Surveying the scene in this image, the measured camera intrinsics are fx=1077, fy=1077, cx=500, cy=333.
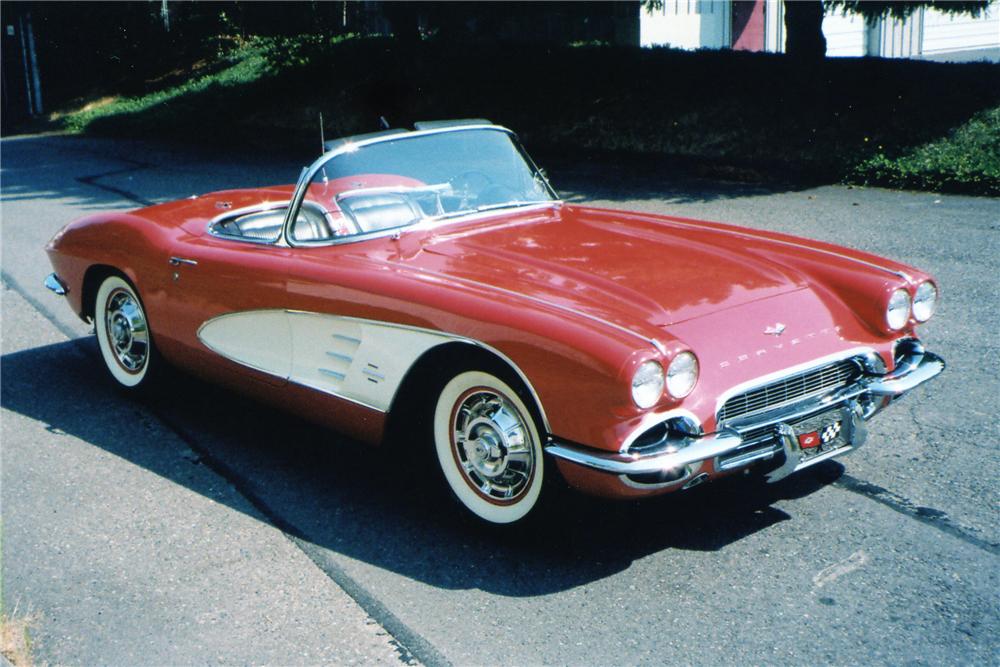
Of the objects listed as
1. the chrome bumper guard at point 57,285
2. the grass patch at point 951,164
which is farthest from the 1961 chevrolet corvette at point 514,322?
the grass patch at point 951,164

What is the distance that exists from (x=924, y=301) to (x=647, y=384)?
1.56 m

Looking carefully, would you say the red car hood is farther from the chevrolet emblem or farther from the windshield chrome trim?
the windshield chrome trim

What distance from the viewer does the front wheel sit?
148 inches

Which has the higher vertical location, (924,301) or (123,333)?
(924,301)

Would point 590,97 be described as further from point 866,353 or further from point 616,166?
point 866,353

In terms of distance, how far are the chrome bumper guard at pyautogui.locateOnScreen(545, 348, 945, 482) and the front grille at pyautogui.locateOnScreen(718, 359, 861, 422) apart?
29 mm

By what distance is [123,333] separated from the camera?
5.63 meters

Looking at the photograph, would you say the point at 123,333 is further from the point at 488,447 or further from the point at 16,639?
the point at 488,447

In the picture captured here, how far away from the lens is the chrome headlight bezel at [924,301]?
4289 mm

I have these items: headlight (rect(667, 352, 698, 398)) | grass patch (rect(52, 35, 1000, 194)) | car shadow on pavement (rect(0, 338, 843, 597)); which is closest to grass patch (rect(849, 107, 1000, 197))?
grass patch (rect(52, 35, 1000, 194))

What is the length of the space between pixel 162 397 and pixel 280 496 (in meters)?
1.50

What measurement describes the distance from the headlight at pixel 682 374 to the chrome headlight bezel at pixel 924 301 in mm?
1254

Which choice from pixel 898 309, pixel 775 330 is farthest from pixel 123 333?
pixel 898 309

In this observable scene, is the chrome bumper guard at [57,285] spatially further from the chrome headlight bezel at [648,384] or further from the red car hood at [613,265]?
the chrome headlight bezel at [648,384]
